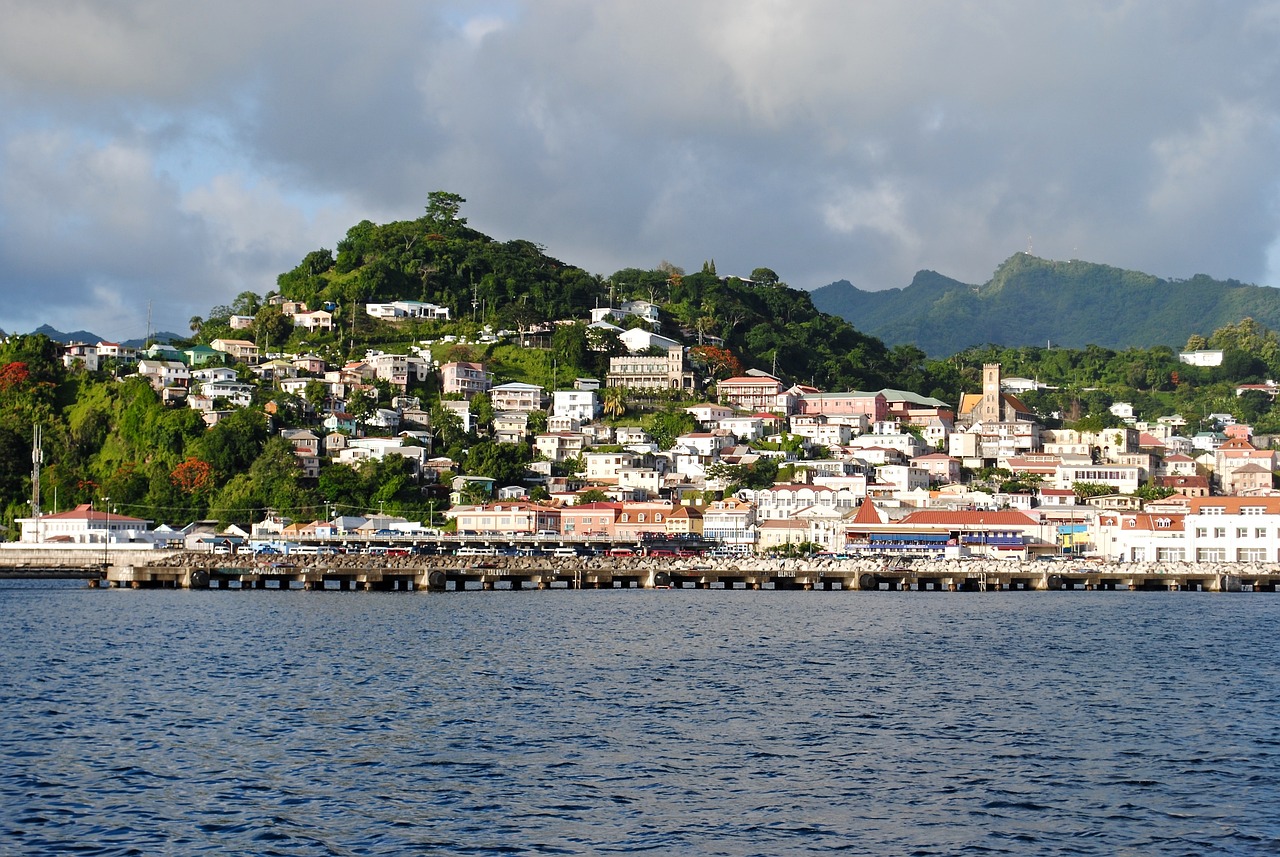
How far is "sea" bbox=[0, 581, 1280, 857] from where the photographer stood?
20.8 m

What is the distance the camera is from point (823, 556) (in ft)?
299

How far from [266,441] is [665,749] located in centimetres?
8829

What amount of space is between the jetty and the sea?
25.2 metres

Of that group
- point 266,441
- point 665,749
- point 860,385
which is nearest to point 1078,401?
Answer: point 860,385

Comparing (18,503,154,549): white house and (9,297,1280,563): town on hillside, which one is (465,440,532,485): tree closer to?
(9,297,1280,563): town on hillside

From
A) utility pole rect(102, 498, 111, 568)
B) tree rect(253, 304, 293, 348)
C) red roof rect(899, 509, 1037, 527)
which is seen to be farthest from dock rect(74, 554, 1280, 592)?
tree rect(253, 304, 293, 348)

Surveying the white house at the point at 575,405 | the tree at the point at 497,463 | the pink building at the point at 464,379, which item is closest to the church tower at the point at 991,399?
the white house at the point at 575,405

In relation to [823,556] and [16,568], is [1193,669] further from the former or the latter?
[16,568]

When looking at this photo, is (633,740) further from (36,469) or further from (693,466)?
(693,466)

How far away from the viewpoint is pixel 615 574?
260ft

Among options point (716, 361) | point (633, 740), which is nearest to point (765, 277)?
point (716, 361)

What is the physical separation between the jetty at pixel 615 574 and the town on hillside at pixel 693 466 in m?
5.86

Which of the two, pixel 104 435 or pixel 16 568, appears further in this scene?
pixel 104 435

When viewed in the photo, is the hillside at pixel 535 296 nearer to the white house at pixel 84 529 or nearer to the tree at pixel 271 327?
the tree at pixel 271 327
